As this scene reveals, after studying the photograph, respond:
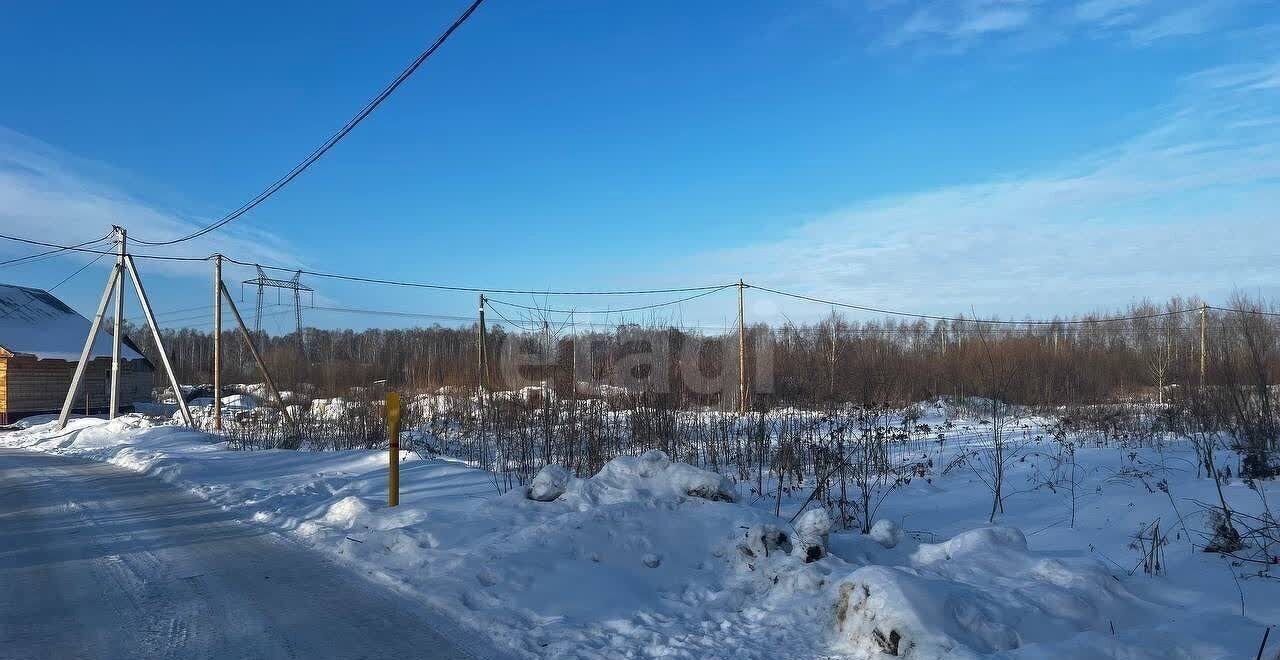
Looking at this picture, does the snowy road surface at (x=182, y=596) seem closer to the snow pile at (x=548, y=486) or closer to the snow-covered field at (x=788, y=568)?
the snow-covered field at (x=788, y=568)

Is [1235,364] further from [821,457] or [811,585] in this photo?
[811,585]

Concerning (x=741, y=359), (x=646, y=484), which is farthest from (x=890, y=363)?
(x=646, y=484)

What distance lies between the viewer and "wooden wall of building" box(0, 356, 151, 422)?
27761 mm

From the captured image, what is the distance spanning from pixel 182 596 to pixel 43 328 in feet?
119

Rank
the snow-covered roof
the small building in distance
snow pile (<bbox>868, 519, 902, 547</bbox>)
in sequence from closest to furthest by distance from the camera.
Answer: snow pile (<bbox>868, 519, 902, 547</bbox>) → the small building in distance → the snow-covered roof

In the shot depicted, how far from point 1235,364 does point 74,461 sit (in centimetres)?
1830

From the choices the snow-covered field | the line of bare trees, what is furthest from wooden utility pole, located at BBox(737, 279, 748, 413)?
the snow-covered field

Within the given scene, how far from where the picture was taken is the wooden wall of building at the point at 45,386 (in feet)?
91.1

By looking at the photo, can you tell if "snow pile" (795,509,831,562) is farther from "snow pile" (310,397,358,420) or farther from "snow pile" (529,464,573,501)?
"snow pile" (310,397,358,420)

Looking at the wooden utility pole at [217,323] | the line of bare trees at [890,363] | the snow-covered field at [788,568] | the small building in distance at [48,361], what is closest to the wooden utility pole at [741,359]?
the line of bare trees at [890,363]

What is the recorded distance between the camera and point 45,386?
29.2 metres

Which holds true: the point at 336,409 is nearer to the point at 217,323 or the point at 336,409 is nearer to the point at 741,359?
the point at 217,323

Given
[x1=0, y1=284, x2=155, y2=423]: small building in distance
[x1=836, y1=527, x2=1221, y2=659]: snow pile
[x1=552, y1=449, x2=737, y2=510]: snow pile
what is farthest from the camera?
[x1=0, y1=284, x2=155, y2=423]: small building in distance

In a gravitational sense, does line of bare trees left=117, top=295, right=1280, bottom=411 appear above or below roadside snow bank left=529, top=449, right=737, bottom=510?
above
